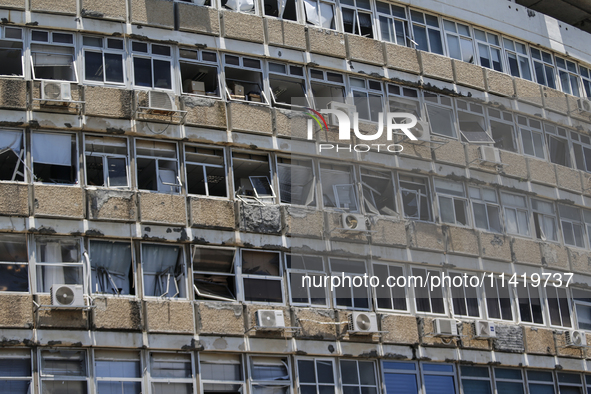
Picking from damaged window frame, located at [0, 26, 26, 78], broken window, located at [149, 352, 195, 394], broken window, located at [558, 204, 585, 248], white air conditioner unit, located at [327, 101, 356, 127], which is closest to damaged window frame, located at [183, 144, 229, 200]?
white air conditioner unit, located at [327, 101, 356, 127]

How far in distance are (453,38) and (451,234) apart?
5.74 m

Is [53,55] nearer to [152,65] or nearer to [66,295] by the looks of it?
[152,65]

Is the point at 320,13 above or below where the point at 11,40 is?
above

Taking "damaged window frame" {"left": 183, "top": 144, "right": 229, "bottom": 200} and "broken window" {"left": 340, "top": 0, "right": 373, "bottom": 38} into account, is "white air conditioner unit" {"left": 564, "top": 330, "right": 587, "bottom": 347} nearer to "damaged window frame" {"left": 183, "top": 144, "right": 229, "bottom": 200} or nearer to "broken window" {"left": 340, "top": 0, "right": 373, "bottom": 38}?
"broken window" {"left": 340, "top": 0, "right": 373, "bottom": 38}

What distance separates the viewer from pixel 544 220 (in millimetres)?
26750

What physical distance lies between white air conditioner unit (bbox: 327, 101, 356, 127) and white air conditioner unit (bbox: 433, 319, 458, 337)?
5153 mm

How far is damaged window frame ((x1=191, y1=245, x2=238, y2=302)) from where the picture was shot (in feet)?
67.9

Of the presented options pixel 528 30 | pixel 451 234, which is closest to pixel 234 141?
pixel 451 234

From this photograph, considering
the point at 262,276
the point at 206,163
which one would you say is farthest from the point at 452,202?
the point at 206,163

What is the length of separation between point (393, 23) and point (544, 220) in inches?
262

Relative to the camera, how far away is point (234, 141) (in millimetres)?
22031

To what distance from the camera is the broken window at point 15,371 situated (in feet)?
60.2

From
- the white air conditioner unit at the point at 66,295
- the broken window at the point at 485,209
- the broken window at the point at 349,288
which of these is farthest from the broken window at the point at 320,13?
the white air conditioner unit at the point at 66,295

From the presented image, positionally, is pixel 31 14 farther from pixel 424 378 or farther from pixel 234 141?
pixel 424 378
